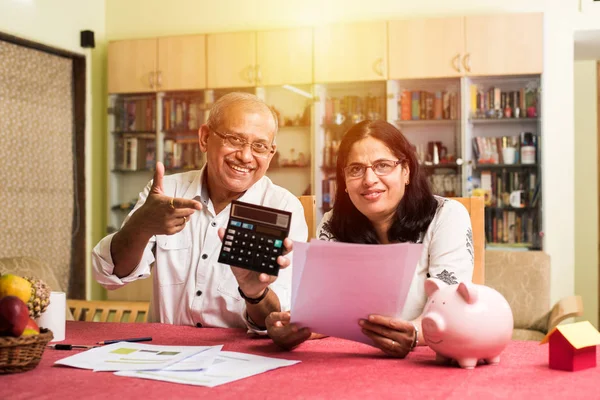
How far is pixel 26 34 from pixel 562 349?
4.12 m

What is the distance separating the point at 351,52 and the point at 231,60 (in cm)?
86

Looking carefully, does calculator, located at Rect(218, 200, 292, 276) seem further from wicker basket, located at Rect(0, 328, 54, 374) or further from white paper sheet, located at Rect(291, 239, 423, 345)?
wicker basket, located at Rect(0, 328, 54, 374)

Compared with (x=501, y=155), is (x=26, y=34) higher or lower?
higher

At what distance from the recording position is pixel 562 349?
4.01ft

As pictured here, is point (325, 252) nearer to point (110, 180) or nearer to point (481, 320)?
point (481, 320)

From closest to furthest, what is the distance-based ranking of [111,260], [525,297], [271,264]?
[271,264]
[111,260]
[525,297]

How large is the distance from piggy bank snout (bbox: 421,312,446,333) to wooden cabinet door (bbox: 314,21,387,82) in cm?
338

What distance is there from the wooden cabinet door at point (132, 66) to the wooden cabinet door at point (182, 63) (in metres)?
0.06

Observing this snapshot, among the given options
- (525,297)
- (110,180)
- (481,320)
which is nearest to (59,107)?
(110,180)

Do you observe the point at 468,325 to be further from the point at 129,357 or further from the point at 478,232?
the point at 478,232

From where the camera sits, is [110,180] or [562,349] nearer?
[562,349]

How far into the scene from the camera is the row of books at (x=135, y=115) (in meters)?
4.91

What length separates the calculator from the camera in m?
1.39

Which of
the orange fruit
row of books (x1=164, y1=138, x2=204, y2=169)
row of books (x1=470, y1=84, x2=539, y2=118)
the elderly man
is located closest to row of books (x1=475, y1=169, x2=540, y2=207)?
row of books (x1=470, y1=84, x2=539, y2=118)
